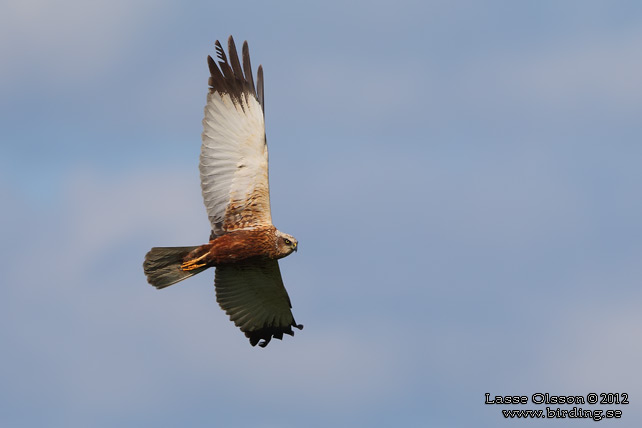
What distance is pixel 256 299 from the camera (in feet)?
76.5

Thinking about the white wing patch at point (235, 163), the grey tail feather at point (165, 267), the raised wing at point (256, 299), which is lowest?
the raised wing at point (256, 299)

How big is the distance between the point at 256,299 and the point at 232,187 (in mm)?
2673

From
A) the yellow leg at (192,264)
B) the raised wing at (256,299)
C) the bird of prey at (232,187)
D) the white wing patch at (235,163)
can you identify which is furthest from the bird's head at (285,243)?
the yellow leg at (192,264)

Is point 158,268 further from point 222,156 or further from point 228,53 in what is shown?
point 228,53

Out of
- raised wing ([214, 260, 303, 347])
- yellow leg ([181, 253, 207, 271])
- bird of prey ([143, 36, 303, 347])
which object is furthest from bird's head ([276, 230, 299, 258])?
yellow leg ([181, 253, 207, 271])

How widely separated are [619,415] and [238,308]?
7.71 m

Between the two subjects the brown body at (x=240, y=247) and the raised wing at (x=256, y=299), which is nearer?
the brown body at (x=240, y=247)

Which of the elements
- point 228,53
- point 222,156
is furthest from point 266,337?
point 228,53

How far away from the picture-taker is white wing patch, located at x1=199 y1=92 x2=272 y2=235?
21781 millimetres

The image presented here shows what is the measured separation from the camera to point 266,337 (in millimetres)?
23781

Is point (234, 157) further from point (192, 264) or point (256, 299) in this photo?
point (256, 299)

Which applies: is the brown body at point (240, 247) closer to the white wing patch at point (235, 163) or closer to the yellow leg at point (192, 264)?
the yellow leg at point (192, 264)

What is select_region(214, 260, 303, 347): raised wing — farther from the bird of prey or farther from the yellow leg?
the yellow leg

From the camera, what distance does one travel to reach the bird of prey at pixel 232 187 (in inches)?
856
